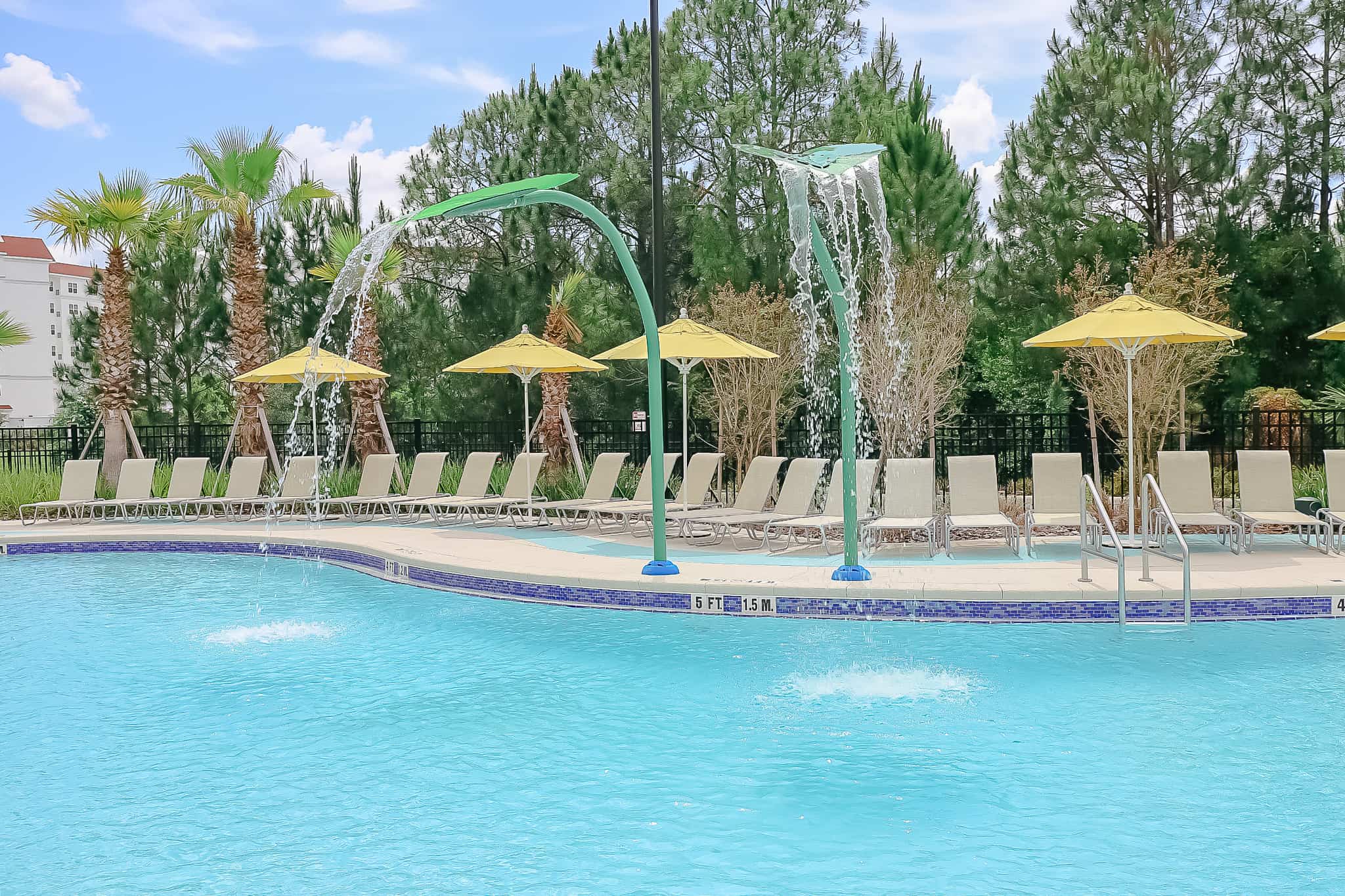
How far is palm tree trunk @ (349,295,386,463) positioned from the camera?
18281 mm

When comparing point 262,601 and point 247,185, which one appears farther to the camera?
point 247,185

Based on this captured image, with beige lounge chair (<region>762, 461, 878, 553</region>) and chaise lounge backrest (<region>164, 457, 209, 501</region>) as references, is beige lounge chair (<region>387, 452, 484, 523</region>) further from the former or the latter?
beige lounge chair (<region>762, 461, 878, 553</region>)

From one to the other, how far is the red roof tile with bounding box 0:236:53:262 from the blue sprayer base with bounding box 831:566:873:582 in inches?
2889

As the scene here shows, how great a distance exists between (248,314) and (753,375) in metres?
8.73

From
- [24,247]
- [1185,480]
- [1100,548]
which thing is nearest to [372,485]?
[1100,548]

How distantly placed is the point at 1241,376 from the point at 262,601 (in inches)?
594

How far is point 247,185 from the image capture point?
697 inches

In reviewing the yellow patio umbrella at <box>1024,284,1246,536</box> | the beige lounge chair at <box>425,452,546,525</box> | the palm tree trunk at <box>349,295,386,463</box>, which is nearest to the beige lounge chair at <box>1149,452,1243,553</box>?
the yellow patio umbrella at <box>1024,284,1246,536</box>

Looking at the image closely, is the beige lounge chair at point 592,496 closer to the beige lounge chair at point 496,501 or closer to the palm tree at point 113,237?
the beige lounge chair at point 496,501

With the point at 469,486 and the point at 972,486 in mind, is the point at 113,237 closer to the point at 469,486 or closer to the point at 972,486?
the point at 469,486

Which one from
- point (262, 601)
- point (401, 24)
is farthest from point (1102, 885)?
point (401, 24)

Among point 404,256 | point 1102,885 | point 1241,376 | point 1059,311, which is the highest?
point 404,256

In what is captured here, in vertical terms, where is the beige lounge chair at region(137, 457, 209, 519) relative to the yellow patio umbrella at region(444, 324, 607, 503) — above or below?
below

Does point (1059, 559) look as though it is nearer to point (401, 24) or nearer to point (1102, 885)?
point (1102, 885)
